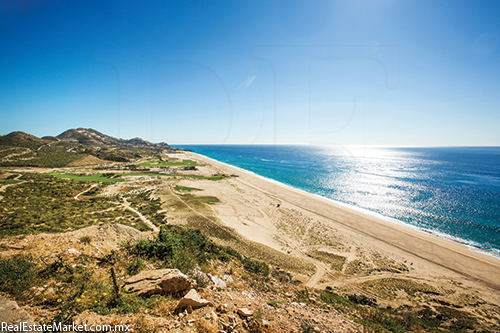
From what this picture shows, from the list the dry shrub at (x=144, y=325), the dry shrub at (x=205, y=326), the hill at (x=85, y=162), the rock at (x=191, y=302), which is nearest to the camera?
the dry shrub at (x=144, y=325)

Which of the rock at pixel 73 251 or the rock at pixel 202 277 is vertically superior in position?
the rock at pixel 73 251

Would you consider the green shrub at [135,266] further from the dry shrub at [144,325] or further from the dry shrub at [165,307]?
the dry shrub at [144,325]

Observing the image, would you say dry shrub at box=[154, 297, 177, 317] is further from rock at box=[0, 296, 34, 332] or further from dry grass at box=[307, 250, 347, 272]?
dry grass at box=[307, 250, 347, 272]

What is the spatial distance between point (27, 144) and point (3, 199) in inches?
4134

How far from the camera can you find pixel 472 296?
14.0 metres

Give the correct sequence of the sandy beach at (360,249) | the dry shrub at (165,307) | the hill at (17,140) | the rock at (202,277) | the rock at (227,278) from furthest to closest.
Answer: the hill at (17,140), the sandy beach at (360,249), the rock at (227,278), the rock at (202,277), the dry shrub at (165,307)

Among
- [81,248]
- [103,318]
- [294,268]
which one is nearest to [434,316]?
[294,268]

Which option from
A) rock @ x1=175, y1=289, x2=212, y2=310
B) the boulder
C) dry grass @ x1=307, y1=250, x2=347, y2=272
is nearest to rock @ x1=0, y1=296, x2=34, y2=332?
rock @ x1=175, y1=289, x2=212, y2=310

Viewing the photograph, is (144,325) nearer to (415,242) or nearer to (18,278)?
(18,278)

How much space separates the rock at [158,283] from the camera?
268 inches

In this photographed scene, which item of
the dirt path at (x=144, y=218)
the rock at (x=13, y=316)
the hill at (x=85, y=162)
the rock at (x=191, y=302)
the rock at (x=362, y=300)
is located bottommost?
the rock at (x=362, y=300)

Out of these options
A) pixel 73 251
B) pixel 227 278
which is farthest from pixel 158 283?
pixel 73 251

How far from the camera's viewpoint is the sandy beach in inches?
595

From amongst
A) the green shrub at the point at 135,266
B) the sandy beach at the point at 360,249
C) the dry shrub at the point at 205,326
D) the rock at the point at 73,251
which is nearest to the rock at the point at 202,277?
the green shrub at the point at 135,266
